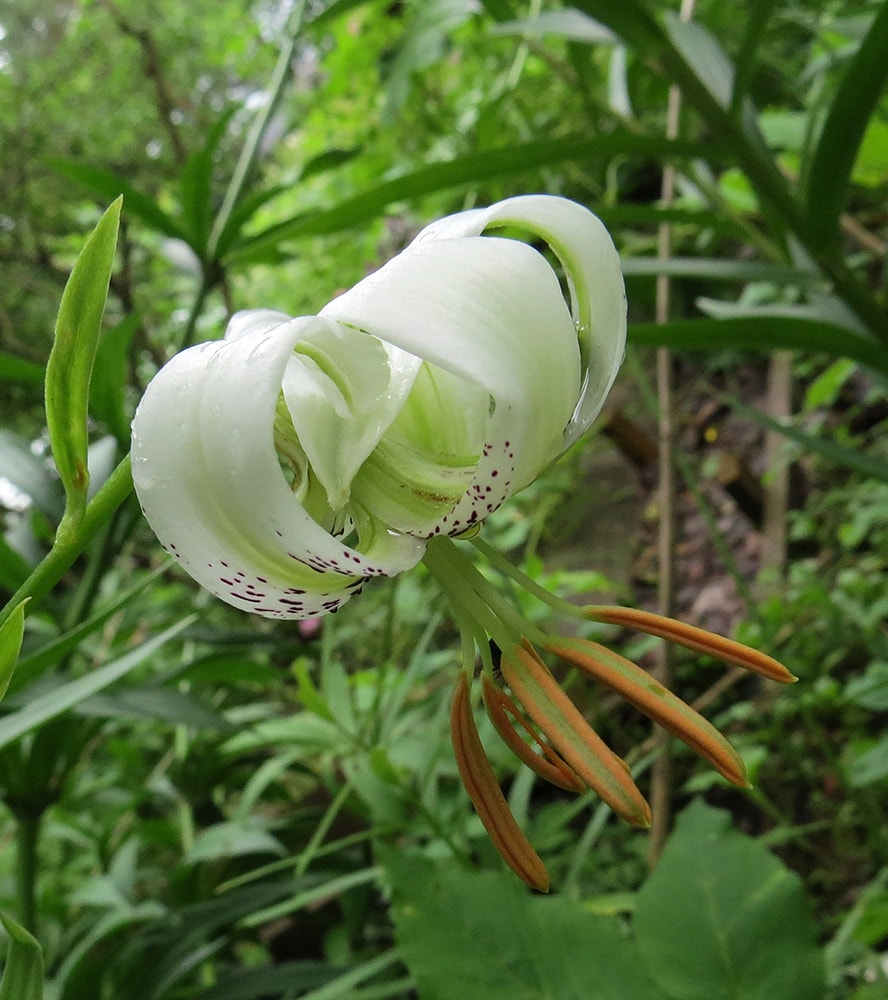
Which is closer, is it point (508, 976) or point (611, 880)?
point (508, 976)

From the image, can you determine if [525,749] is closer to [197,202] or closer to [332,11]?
[197,202]

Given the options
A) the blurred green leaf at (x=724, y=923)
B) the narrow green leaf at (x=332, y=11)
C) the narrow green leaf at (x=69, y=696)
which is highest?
the narrow green leaf at (x=332, y=11)

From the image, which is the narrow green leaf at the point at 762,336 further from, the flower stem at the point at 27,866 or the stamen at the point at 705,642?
the flower stem at the point at 27,866

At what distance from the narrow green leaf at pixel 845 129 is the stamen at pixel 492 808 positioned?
0.48m

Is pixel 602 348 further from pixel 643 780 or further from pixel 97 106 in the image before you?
pixel 97 106

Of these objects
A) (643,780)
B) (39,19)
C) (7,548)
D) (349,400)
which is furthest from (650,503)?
(39,19)

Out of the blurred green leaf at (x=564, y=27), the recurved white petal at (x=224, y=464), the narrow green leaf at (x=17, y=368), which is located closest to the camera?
the recurved white petal at (x=224, y=464)

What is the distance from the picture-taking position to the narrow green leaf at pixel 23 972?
24 centimetres

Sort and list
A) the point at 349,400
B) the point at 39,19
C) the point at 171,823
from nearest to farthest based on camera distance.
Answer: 1. the point at 349,400
2. the point at 171,823
3. the point at 39,19

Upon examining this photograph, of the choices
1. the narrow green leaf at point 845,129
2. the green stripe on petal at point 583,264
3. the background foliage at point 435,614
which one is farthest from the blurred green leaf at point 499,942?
the narrow green leaf at point 845,129

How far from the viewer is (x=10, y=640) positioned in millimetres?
235

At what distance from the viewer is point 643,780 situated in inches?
53.0

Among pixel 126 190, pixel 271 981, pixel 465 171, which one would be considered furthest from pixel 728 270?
pixel 271 981

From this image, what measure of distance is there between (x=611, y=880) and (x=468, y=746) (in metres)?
0.86
